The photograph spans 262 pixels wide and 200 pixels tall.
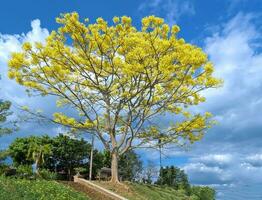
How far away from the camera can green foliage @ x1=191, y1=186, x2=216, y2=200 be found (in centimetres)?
3372

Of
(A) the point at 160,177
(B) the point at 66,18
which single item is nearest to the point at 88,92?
(B) the point at 66,18

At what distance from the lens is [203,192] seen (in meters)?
34.8

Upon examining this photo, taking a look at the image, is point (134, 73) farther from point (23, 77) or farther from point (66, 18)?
point (23, 77)

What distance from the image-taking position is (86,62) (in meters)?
19.4

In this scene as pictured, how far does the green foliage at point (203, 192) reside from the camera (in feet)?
111

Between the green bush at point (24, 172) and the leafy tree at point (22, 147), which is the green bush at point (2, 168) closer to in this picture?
the green bush at point (24, 172)

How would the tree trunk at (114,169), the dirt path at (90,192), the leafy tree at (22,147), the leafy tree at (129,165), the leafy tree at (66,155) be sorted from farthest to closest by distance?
the leafy tree at (129,165) < the leafy tree at (66,155) < the leafy tree at (22,147) < the tree trunk at (114,169) < the dirt path at (90,192)

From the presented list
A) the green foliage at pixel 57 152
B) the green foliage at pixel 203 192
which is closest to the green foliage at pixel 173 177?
the green foliage at pixel 203 192

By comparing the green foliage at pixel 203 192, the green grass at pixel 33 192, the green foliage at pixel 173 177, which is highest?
the green foliage at pixel 173 177

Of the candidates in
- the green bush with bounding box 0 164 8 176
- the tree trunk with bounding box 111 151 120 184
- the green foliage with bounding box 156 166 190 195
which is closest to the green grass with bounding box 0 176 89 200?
the green bush with bounding box 0 164 8 176

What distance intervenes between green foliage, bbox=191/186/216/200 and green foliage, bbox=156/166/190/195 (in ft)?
2.44

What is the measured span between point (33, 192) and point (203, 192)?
23.6 metres

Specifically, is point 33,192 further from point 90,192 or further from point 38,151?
point 38,151

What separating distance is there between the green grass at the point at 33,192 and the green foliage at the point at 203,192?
1953 centimetres
